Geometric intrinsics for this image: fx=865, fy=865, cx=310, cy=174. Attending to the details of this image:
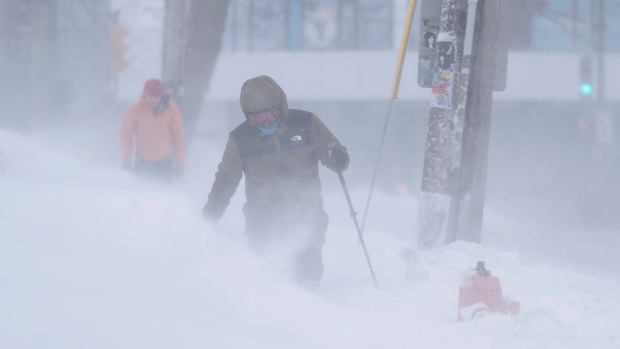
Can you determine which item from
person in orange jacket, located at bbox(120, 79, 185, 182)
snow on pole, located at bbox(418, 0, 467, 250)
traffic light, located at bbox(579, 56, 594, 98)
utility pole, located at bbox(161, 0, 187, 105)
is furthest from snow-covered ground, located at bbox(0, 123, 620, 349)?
traffic light, located at bbox(579, 56, 594, 98)

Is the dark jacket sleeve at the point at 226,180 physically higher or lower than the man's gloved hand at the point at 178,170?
higher

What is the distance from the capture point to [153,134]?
9.37m

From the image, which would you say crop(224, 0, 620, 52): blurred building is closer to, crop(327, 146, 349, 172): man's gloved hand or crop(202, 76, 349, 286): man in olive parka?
crop(202, 76, 349, 286): man in olive parka

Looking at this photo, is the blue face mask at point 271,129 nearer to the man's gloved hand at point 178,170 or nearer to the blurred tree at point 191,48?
the man's gloved hand at point 178,170

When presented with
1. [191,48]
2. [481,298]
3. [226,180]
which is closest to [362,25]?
[191,48]

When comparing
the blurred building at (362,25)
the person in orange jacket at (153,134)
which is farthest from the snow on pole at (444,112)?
the blurred building at (362,25)

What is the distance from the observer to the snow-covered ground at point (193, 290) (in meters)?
2.99

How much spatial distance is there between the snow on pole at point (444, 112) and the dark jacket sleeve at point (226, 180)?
7.18 ft

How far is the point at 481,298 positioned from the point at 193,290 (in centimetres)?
193

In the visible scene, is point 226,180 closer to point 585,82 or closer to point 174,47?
point 174,47

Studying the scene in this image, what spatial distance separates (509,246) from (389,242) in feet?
14.4

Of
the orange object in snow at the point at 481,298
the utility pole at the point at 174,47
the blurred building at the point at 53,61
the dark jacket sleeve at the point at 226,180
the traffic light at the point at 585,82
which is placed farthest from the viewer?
the blurred building at the point at 53,61

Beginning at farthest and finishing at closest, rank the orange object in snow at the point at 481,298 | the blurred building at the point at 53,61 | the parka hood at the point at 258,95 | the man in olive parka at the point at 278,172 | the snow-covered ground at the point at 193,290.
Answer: the blurred building at the point at 53,61 → the man in olive parka at the point at 278,172 → the parka hood at the point at 258,95 → the orange object in snow at the point at 481,298 → the snow-covered ground at the point at 193,290

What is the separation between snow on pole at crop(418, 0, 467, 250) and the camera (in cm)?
711
